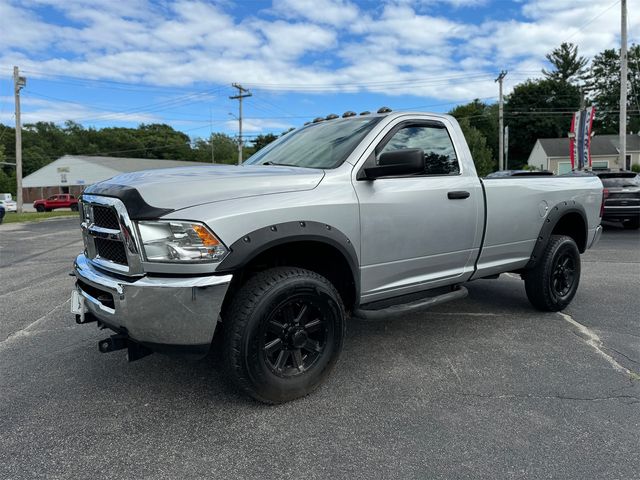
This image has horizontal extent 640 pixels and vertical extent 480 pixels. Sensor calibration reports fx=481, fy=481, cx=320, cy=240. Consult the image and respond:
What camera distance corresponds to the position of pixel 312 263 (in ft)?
11.4

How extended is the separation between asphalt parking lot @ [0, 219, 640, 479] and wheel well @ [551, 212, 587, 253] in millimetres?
1110

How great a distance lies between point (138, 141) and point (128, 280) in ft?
299

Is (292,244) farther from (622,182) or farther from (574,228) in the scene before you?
(622,182)

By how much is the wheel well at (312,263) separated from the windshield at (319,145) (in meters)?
0.63

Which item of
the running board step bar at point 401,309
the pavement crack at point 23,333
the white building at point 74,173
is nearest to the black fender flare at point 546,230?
the running board step bar at point 401,309

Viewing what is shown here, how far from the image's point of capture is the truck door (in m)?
3.44

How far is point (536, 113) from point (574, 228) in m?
68.6

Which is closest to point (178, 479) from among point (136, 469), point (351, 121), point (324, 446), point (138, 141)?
point (136, 469)

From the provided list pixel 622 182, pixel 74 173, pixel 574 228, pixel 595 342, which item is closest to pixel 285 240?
pixel 595 342

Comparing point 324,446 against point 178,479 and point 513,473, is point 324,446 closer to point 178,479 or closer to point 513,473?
point 178,479

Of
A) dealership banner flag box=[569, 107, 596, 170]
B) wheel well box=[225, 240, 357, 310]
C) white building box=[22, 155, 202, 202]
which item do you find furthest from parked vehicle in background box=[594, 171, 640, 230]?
white building box=[22, 155, 202, 202]

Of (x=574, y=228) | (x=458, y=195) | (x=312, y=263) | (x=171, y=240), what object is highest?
(x=458, y=195)

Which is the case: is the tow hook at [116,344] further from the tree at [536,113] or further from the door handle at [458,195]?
the tree at [536,113]

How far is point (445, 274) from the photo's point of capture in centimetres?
405
